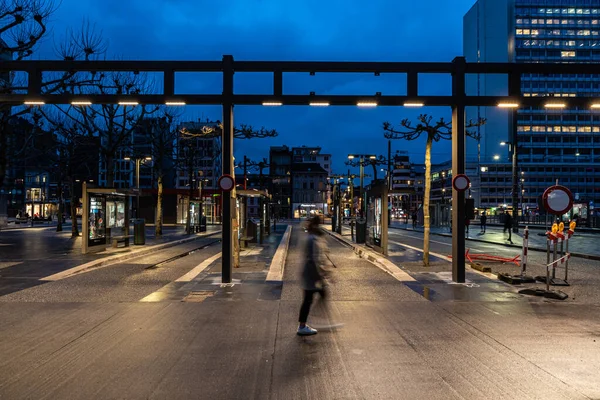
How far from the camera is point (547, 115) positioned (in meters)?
120

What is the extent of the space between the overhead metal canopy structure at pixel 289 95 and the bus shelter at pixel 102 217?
7.60 meters

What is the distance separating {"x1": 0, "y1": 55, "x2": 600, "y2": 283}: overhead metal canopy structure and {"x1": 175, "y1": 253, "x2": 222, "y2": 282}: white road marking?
1554mm

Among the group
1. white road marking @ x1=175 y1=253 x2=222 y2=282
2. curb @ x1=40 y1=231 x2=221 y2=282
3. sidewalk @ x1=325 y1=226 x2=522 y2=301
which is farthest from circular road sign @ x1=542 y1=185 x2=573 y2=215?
curb @ x1=40 y1=231 x2=221 y2=282

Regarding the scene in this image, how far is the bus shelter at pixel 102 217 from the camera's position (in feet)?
63.7

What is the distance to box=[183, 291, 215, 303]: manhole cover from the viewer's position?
32.6 ft

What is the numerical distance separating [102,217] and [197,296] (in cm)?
1234

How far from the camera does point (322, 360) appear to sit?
19.3ft

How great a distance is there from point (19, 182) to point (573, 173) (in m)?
127

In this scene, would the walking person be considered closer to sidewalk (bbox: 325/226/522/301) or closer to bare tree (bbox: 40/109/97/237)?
sidewalk (bbox: 325/226/522/301)

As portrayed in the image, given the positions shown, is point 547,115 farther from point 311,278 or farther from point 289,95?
point 311,278

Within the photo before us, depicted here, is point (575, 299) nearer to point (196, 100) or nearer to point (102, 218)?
point (196, 100)

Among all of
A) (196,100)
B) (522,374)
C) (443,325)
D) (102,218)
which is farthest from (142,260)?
(522,374)

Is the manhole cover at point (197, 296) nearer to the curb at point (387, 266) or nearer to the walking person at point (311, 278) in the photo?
the walking person at point (311, 278)

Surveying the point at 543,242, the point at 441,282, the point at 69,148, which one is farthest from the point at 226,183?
the point at 69,148
